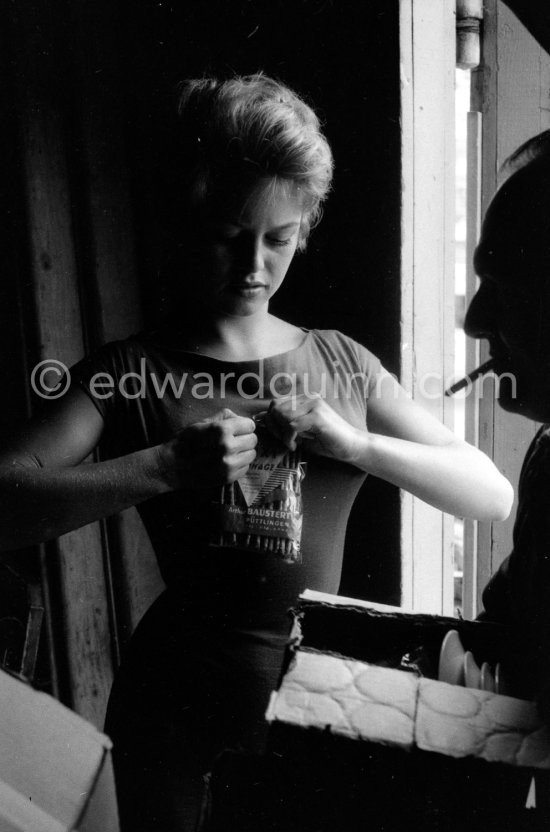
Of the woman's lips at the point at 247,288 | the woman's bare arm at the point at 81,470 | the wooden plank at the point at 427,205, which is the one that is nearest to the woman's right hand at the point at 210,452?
the woman's bare arm at the point at 81,470

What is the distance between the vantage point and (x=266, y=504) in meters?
0.58

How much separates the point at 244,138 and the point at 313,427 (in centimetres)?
26

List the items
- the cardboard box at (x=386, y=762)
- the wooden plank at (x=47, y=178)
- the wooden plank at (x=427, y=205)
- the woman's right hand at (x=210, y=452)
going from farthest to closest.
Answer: the wooden plank at (x=47, y=178)
the wooden plank at (x=427, y=205)
the woman's right hand at (x=210, y=452)
the cardboard box at (x=386, y=762)

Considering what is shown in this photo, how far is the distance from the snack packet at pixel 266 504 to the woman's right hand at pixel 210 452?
14 mm

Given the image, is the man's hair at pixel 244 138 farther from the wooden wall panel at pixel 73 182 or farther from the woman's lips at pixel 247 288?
the wooden wall panel at pixel 73 182

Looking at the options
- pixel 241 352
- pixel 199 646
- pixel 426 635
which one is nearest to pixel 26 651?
pixel 199 646

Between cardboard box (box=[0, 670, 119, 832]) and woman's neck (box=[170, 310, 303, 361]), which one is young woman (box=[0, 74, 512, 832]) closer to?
woman's neck (box=[170, 310, 303, 361])

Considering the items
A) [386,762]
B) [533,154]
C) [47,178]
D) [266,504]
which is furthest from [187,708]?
[47,178]

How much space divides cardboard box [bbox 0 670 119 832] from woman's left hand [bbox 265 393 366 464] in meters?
0.27

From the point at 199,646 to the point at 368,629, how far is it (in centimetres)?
23

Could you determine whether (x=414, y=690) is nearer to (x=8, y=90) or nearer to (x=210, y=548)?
(x=210, y=548)

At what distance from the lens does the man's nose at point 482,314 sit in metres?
0.43

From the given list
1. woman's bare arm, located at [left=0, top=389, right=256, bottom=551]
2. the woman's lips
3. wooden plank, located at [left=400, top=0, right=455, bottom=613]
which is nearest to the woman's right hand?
woman's bare arm, located at [left=0, top=389, right=256, bottom=551]

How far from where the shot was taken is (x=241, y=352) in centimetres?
64
